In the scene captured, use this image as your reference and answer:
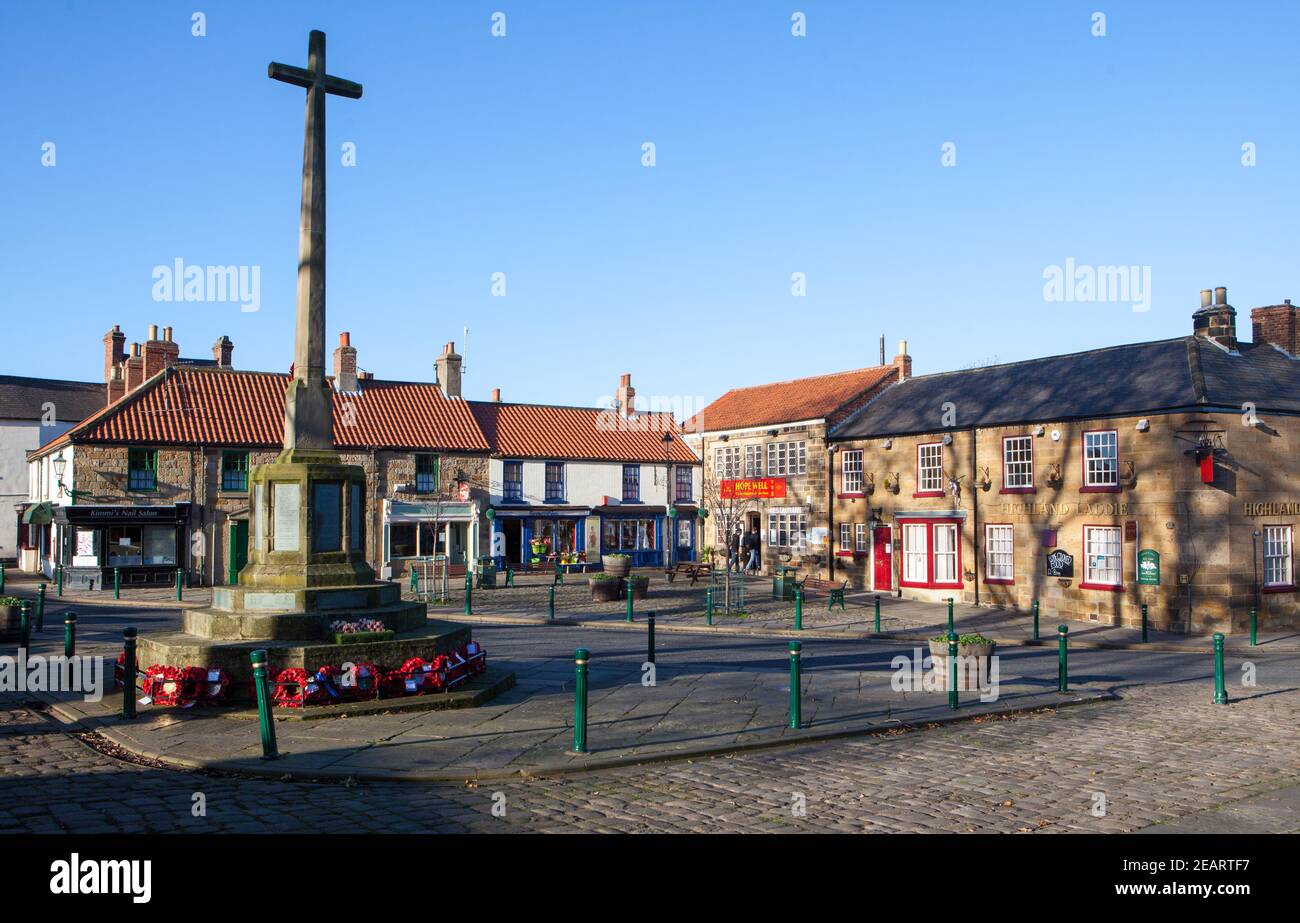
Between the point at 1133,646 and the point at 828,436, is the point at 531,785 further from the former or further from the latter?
the point at 828,436

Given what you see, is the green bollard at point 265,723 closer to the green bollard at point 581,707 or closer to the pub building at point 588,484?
the green bollard at point 581,707

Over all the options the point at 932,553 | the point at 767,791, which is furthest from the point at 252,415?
the point at 767,791

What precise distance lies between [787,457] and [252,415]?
20.2 meters

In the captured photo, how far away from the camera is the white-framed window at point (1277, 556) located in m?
24.2

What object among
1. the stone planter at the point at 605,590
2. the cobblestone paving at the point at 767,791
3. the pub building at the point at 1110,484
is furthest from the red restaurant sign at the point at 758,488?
the cobblestone paving at the point at 767,791

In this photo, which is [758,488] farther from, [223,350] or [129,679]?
[129,679]

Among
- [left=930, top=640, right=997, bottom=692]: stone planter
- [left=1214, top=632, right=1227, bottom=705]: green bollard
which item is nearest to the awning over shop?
[left=930, top=640, right=997, bottom=692]: stone planter

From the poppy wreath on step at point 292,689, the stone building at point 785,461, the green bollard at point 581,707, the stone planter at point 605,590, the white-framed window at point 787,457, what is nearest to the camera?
the green bollard at point 581,707

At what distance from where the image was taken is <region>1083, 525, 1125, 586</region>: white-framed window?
82.4ft

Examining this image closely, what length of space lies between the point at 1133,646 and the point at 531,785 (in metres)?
17.2

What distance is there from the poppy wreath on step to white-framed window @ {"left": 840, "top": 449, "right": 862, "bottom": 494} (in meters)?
24.9

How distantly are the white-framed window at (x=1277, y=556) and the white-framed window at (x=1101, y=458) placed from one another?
144 inches

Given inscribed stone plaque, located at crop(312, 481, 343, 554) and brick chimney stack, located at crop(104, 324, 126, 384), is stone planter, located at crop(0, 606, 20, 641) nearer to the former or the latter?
inscribed stone plaque, located at crop(312, 481, 343, 554)
